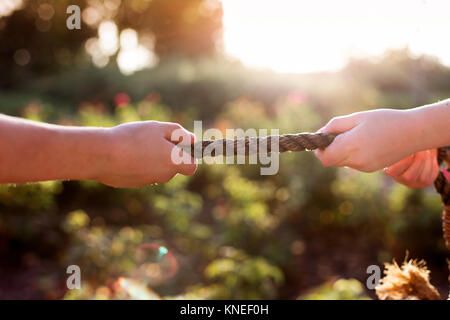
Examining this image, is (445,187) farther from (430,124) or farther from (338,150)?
(338,150)

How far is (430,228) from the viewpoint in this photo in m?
4.09

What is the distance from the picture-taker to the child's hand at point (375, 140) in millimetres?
1133

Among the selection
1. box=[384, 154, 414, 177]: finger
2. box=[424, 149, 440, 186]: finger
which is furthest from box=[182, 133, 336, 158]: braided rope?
box=[424, 149, 440, 186]: finger

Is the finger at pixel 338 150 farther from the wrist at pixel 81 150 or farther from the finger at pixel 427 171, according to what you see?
the wrist at pixel 81 150

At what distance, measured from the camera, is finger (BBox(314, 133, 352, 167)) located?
3.74 feet

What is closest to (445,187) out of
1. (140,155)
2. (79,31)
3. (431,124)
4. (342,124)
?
(431,124)

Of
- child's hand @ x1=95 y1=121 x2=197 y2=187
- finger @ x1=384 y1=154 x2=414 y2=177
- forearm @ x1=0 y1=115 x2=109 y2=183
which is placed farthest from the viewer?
finger @ x1=384 y1=154 x2=414 y2=177

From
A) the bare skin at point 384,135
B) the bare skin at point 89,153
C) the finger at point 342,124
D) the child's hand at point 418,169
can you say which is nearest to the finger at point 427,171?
the child's hand at point 418,169

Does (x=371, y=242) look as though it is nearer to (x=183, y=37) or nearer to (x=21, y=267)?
(x=21, y=267)

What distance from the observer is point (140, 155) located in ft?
3.57

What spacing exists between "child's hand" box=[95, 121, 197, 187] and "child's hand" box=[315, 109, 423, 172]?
0.43 m

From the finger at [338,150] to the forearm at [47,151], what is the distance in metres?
0.60

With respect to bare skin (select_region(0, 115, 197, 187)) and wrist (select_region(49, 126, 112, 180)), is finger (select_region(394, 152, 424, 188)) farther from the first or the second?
wrist (select_region(49, 126, 112, 180))
